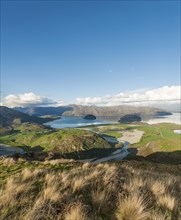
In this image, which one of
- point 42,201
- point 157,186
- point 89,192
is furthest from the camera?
point 157,186

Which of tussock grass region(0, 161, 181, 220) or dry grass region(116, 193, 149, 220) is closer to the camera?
tussock grass region(0, 161, 181, 220)

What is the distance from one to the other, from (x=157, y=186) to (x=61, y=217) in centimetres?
509

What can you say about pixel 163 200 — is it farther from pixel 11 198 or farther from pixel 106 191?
pixel 11 198

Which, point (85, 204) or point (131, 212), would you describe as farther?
point (85, 204)

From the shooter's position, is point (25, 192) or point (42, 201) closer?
point (42, 201)

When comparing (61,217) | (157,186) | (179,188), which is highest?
(61,217)

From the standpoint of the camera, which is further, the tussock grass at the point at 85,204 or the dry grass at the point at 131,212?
the dry grass at the point at 131,212

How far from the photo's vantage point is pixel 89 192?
25.6 ft

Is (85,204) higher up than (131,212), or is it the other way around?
(131,212)

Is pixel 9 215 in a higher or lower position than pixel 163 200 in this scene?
higher

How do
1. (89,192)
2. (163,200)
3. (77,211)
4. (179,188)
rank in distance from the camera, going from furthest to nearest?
(179,188), (89,192), (163,200), (77,211)

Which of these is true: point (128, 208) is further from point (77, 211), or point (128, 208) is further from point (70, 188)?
point (70, 188)

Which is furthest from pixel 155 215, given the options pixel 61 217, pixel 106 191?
pixel 61 217

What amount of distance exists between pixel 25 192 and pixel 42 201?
1.52 m
